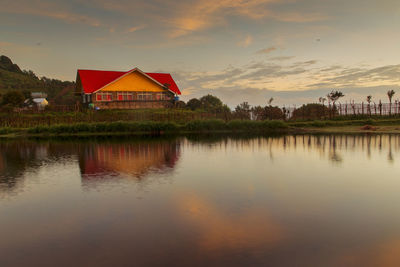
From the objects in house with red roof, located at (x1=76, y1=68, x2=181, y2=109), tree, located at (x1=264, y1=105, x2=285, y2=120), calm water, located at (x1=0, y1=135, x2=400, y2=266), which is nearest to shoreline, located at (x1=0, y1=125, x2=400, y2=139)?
tree, located at (x1=264, y1=105, x2=285, y2=120)

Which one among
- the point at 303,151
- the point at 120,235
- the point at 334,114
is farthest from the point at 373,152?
the point at 334,114

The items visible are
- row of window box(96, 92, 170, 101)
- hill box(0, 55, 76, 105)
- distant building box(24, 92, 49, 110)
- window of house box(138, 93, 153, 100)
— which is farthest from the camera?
hill box(0, 55, 76, 105)

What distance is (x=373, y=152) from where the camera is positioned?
1855cm

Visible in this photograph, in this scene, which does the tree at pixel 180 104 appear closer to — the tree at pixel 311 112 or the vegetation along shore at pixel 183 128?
the vegetation along shore at pixel 183 128

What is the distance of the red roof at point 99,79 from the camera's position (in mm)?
43963

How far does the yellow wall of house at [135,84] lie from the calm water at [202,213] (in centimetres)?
3060

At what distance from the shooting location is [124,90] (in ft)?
151

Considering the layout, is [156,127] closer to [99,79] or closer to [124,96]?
[124,96]

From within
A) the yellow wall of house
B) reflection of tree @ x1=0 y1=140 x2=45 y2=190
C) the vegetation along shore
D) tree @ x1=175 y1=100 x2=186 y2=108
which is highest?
the yellow wall of house

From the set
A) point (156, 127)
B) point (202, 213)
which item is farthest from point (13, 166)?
point (156, 127)

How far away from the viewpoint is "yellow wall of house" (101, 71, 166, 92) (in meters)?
45.3

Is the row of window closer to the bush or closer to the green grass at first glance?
the green grass

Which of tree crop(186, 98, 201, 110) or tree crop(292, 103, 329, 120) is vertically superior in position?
tree crop(186, 98, 201, 110)

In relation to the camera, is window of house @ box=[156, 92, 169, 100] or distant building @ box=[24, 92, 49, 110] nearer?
window of house @ box=[156, 92, 169, 100]
